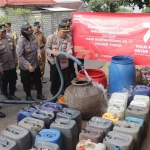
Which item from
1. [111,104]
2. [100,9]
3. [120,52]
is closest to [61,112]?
[111,104]

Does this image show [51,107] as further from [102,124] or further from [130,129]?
[130,129]

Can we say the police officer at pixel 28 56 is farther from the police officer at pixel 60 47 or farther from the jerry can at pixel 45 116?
the jerry can at pixel 45 116

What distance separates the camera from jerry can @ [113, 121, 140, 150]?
337 centimetres

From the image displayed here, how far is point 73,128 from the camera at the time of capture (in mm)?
3518

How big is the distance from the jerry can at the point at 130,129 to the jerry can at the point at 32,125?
99 centimetres

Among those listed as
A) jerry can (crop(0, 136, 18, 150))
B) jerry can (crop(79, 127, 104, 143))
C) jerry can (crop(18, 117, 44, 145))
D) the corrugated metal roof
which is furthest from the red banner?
the corrugated metal roof

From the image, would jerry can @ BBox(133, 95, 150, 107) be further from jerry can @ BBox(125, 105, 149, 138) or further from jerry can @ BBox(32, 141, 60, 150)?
jerry can @ BBox(32, 141, 60, 150)

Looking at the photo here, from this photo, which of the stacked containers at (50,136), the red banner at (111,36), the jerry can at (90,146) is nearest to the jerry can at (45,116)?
the stacked containers at (50,136)

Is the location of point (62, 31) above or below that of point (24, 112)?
above

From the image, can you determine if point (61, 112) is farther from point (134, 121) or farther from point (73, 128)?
point (134, 121)

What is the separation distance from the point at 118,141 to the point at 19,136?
1.19 metres

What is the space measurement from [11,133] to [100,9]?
58.6 feet

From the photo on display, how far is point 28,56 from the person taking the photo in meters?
5.46

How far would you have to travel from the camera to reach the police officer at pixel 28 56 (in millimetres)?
5266
